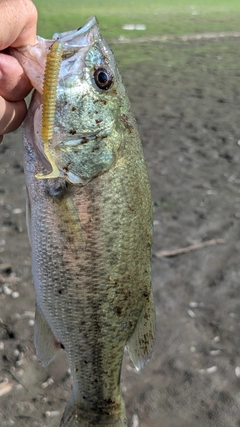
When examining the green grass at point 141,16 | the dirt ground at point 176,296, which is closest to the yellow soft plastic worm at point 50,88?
the dirt ground at point 176,296

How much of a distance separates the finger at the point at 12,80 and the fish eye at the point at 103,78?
0.23m

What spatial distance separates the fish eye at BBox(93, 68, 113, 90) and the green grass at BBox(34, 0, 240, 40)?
539 inches


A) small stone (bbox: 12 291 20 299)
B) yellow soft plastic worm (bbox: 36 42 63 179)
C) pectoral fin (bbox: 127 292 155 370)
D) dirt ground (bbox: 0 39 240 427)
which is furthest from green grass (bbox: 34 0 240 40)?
yellow soft plastic worm (bbox: 36 42 63 179)

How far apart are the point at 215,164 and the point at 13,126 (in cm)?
485

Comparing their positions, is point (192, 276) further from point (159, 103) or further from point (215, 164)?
point (159, 103)

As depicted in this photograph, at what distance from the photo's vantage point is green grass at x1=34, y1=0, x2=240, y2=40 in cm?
1717

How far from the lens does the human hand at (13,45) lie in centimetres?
158

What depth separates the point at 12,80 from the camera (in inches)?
65.7

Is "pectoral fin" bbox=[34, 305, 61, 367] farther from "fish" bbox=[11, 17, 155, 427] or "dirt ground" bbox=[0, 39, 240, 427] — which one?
"dirt ground" bbox=[0, 39, 240, 427]

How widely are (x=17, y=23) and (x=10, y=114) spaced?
303mm

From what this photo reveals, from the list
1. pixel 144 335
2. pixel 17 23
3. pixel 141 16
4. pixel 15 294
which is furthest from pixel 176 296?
pixel 141 16

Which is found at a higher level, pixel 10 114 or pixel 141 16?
pixel 10 114

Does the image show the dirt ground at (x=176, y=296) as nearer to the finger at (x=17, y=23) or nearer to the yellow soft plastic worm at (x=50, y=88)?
the yellow soft plastic worm at (x=50, y=88)

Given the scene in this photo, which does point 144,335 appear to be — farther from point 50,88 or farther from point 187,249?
point 187,249
